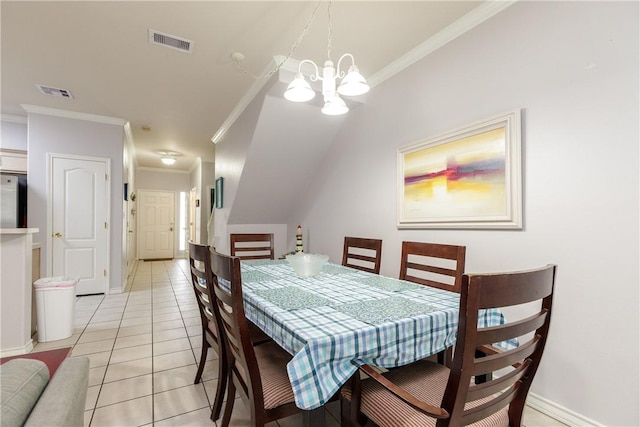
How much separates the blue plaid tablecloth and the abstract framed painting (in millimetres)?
775

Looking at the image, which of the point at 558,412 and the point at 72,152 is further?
the point at 72,152

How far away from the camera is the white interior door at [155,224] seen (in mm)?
8172

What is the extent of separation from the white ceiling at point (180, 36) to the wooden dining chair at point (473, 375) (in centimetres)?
198

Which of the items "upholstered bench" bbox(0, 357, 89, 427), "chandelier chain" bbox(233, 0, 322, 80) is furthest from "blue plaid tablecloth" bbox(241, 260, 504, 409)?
"chandelier chain" bbox(233, 0, 322, 80)

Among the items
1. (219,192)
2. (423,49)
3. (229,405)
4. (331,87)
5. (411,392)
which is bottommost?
(229,405)

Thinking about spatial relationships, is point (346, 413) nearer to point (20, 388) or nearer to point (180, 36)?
point (20, 388)

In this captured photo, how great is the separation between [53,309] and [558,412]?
3.79 metres

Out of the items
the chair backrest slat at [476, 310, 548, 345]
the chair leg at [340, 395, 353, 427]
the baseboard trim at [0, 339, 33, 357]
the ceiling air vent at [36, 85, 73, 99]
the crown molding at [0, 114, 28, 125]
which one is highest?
the ceiling air vent at [36, 85, 73, 99]

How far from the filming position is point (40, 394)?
2.47 ft

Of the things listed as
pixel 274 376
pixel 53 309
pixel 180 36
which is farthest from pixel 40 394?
pixel 53 309

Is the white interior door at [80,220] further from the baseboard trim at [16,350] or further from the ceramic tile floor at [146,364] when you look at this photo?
the baseboard trim at [16,350]

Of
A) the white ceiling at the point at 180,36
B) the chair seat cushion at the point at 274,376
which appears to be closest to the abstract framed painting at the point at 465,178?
the white ceiling at the point at 180,36

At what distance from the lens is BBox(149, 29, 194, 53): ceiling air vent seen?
2.39 meters

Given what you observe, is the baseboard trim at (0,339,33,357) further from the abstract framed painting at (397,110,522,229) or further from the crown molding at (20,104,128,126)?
the abstract framed painting at (397,110,522,229)
